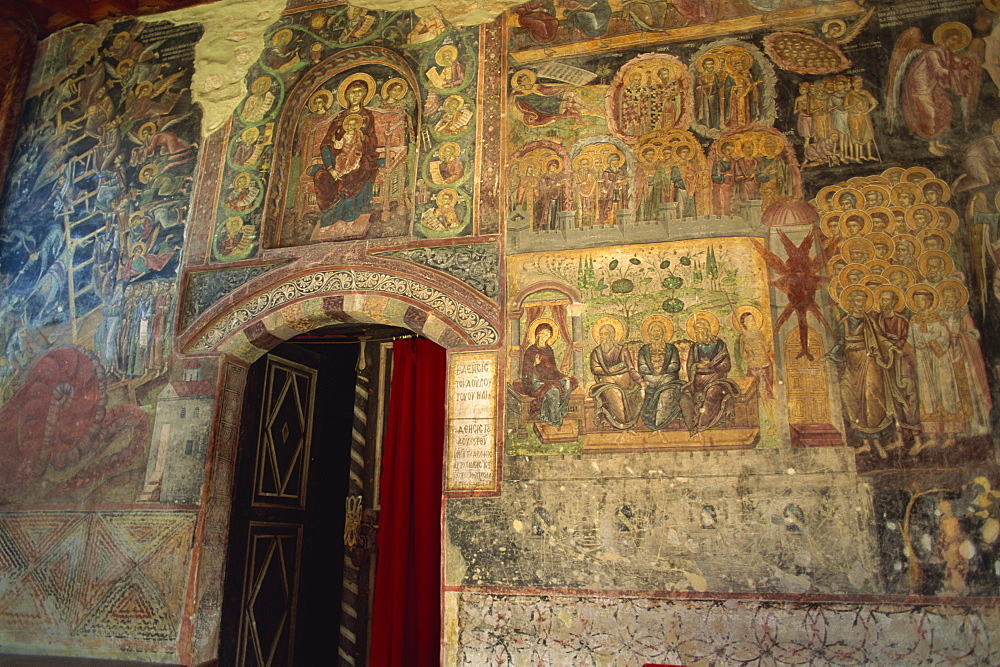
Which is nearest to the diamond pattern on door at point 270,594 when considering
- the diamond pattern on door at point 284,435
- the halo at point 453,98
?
the diamond pattern on door at point 284,435

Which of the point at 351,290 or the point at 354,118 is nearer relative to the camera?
the point at 351,290

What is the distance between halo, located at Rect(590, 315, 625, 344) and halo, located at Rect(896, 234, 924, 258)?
1677mm

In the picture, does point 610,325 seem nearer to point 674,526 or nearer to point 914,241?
point 674,526

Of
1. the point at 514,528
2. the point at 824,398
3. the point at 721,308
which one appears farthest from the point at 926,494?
the point at 514,528

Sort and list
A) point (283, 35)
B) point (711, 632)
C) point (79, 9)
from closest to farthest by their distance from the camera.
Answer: point (711, 632), point (283, 35), point (79, 9)

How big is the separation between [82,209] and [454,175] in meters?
3.08

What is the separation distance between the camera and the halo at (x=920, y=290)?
168 inches

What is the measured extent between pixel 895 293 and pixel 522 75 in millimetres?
2798

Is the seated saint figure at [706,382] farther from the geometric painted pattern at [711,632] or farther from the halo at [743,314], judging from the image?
the geometric painted pattern at [711,632]

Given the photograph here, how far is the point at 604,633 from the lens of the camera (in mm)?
4121

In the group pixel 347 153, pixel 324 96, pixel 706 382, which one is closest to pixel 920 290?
pixel 706 382

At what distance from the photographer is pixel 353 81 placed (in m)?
5.77

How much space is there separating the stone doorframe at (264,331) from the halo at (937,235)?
256 cm

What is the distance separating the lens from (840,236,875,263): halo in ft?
14.5
